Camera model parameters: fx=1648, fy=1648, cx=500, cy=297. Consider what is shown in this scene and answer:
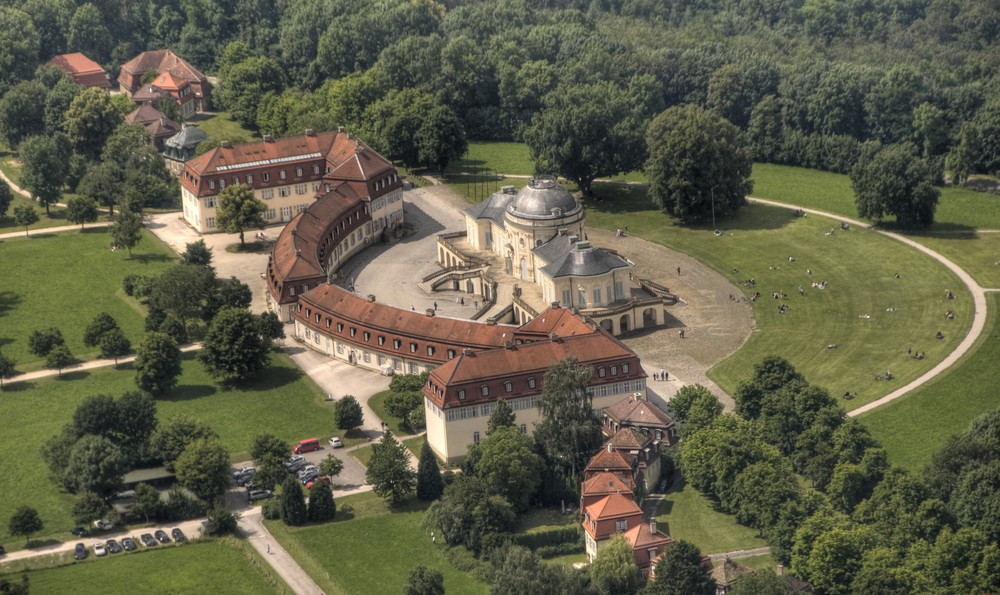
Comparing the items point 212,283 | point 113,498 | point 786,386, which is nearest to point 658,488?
point 786,386

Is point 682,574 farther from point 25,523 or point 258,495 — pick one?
point 25,523

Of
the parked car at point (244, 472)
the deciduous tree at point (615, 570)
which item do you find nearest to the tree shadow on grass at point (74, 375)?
the parked car at point (244, 472)

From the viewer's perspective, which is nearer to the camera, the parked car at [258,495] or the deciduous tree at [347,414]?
the parked car at [258,495]

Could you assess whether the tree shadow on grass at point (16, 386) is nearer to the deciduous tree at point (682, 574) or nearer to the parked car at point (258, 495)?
the parked car at point (258, 495)

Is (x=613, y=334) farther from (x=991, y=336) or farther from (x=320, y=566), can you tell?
(x=320, y=566)

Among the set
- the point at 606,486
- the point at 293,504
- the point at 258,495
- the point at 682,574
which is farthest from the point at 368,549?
the point at 682,574

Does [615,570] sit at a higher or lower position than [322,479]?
lower
